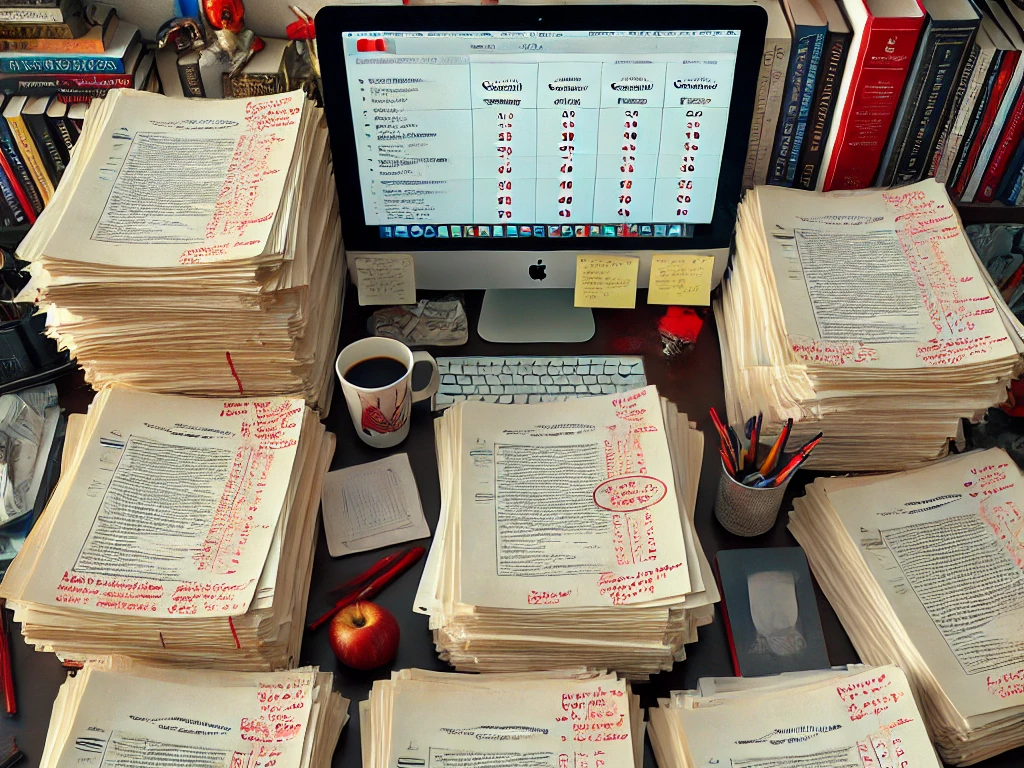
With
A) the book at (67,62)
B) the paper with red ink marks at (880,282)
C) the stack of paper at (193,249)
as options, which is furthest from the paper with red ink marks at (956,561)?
the book at (67,62)

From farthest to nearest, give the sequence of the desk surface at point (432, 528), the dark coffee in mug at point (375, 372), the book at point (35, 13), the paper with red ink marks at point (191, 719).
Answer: the book at point (35, 13)
the dark coffee in mug at point (375, 372)
the desk surface at point (432, 528)
the paper with red ink marks at point (191, 719)

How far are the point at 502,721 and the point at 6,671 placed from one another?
53cm

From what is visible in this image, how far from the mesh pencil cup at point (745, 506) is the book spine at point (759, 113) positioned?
442 mm

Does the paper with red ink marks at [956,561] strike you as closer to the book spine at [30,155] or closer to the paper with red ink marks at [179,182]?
the paper with red ink marks at [179,182]

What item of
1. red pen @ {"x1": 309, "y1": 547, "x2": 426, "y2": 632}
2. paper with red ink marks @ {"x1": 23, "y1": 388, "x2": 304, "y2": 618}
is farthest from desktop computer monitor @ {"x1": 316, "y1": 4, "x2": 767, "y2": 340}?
red pen @ {"x1": 309, "y1": 547, "x2": 426, "y2": 632}

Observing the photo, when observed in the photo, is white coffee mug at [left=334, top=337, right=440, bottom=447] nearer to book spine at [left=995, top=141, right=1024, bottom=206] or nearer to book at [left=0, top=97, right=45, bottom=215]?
book at [left=0, top=97, right=45, bottom=215]

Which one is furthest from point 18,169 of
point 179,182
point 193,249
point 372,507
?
point 372,507

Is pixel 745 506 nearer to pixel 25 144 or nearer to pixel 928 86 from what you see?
pixel 928 86

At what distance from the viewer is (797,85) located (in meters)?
1.24

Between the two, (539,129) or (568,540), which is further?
(539,129)

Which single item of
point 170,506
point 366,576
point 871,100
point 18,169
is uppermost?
point 871,100

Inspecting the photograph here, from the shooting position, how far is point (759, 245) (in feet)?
3.86

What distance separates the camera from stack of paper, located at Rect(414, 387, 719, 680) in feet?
2.93

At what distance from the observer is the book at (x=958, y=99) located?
1.22 metres
